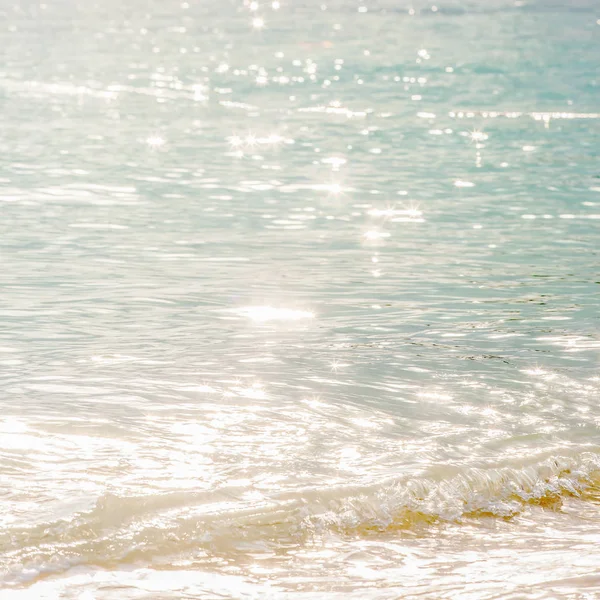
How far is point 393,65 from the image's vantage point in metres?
39.5

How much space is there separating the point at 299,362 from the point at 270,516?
9.60ft

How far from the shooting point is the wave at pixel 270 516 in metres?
5.60

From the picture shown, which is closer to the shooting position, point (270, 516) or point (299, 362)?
point (270, 516)

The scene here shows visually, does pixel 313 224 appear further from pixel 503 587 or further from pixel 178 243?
pixel 503 587

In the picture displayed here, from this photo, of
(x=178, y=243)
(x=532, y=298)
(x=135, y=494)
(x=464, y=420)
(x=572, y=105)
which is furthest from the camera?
(x=572, y=105)

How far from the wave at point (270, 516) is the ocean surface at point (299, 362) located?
2cm

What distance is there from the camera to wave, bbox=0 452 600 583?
5.60m

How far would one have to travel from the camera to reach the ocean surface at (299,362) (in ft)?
18.6

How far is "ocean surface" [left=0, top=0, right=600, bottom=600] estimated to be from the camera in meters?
5.66

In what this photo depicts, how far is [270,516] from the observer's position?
6035 millimetres

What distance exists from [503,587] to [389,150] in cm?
1668

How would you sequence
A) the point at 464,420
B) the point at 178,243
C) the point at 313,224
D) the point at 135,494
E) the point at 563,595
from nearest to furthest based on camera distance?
the point at 563,595, the point at 135,494, the point at 464,420, the point at 178,243, the point at 313,224

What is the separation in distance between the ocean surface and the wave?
0.7 inches

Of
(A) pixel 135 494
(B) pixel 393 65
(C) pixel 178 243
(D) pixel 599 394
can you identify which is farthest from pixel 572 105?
(A) pixel 135 494
